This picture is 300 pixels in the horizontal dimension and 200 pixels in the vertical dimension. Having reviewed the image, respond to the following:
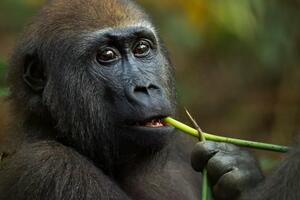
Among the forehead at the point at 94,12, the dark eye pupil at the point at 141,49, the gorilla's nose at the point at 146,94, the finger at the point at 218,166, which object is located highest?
the forehead at the point at 94,12

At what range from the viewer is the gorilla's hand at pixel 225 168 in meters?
4.31

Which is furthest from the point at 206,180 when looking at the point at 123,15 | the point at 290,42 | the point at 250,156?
the point at 290,42

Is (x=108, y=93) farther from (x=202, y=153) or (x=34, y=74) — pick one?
(x=202, y=153)

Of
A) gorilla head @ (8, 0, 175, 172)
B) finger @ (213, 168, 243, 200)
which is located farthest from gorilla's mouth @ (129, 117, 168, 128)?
finger @ (213, 168, 243, 200)

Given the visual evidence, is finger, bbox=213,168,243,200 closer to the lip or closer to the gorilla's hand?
the gorilla's hand

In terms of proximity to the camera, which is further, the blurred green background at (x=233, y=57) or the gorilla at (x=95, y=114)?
the blurred green background at (x=233, y=57)

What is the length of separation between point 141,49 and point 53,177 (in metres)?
0.96

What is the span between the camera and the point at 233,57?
360 inches

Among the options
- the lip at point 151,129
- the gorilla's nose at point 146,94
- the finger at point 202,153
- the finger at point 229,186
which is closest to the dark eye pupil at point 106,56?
the gorilla's nose at point 146,94

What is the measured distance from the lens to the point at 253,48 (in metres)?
8.38

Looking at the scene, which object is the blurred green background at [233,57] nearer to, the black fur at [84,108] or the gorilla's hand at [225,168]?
the black fur at [84,108]

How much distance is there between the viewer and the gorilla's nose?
4.30 m

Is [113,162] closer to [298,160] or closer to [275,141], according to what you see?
[298,160]

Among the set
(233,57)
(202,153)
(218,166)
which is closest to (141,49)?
(202,153)
